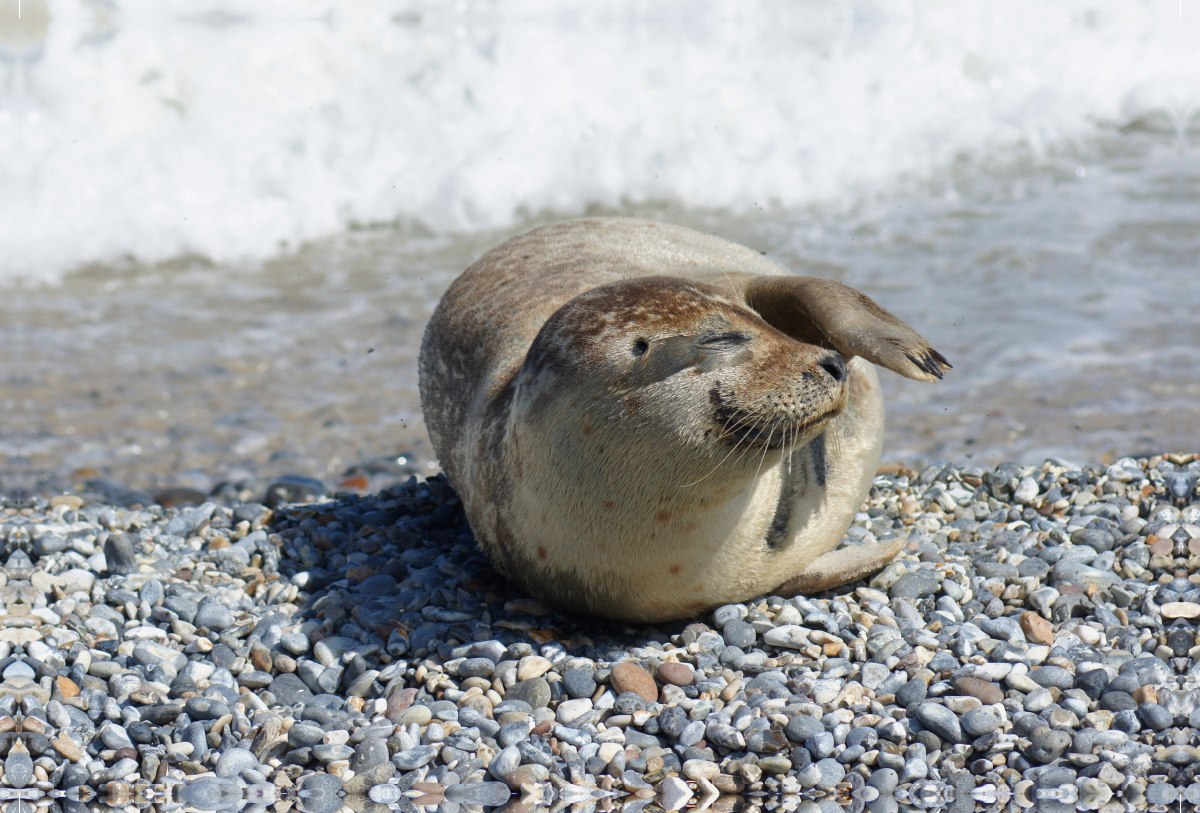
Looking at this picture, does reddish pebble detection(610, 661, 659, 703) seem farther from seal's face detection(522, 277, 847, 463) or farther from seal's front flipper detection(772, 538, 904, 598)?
seal's face detection(522, 277, 847, 463)

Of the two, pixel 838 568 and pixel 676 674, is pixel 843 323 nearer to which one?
pixel 838 568

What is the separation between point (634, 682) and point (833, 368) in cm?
123

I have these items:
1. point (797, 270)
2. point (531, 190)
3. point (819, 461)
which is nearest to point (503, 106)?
point (531, 190)

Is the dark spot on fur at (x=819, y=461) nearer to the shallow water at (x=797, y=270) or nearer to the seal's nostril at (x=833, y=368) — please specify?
the seal's nostril at (x=833, y=368)

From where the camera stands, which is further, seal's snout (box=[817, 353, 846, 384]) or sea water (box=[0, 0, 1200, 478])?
sea water (box=[0, 0, 1200, 478])

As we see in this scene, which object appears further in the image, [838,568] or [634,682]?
[838,568]

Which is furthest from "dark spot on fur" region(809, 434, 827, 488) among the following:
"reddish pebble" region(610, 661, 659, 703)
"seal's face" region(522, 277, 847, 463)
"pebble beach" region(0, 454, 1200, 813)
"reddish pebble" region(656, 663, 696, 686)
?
"reddish pebble" region(610, 661, 659, 703)

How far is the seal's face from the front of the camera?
11.1 ft

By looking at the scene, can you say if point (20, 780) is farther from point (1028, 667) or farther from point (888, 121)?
point (888, 121)

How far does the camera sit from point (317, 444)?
22.8 feet

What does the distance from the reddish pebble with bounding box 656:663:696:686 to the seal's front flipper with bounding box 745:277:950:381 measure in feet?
3.88

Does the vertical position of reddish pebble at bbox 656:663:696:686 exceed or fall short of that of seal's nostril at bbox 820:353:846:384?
it falls short

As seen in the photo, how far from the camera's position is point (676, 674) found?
3822 millimetres

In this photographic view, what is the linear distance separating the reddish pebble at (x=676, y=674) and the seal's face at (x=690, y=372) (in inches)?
32.9
